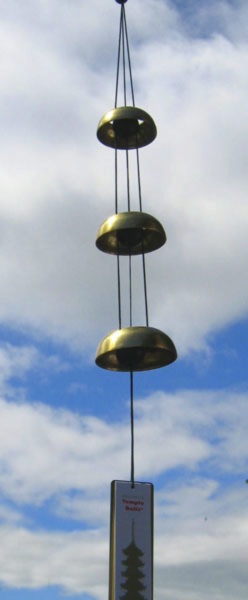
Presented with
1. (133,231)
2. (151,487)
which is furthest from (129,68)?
(151,487)

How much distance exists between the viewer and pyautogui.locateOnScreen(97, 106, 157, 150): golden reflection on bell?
35.7 feet

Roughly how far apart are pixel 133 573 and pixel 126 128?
5788 mm

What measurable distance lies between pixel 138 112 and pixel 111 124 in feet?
1.38

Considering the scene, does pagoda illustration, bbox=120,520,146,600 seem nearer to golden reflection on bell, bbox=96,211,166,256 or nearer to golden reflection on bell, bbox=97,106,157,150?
golden reflection on bell, bbox=96,211,166,256

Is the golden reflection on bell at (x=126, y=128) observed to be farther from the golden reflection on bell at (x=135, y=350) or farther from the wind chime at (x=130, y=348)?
the golden reflection on bell at (x=135, y=350)

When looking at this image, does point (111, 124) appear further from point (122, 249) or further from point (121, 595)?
point (121, 595)

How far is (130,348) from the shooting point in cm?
977

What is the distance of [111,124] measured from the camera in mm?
11109

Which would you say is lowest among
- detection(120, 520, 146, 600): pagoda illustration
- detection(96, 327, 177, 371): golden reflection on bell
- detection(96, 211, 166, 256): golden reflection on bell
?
detection(120, 520, 146, 600): pagoda illustration

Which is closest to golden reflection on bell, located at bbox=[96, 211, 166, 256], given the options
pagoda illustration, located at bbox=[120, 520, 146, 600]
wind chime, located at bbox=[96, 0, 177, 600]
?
wind chime, located at bbox=[96, 0, 177, 600]

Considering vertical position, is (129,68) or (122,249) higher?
(129,68)

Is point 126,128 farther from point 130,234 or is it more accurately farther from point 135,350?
point 135,350

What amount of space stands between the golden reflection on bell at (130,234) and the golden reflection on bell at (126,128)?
1.46 metres

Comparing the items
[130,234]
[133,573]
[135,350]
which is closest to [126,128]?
[130,234]
